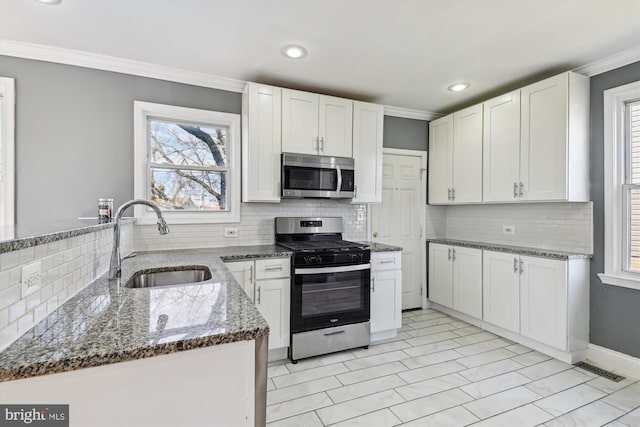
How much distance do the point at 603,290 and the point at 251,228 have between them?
327cm

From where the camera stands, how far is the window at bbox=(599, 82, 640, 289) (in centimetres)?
249

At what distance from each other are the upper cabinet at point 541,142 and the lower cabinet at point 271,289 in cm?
238

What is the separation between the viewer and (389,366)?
2.59 m

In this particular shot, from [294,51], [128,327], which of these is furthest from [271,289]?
[294,51]

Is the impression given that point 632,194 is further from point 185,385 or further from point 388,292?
point 185,385

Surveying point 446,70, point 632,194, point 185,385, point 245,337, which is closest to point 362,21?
point 446,70

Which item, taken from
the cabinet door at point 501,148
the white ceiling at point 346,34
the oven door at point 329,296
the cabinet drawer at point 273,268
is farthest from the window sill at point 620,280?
the cabinet drawer at point 273,268

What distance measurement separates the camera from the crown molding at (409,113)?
3893 millimetres

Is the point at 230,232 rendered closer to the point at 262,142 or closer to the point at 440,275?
the point at 262,142

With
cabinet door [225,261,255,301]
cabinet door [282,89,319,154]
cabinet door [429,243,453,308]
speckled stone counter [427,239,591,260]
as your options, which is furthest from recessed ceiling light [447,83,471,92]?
cabinet door [225,261,255,301]

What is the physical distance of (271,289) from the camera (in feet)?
8.73

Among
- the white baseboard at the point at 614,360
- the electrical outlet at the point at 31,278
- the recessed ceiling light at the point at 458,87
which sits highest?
the recessed ceiling light at the point at 458,87
